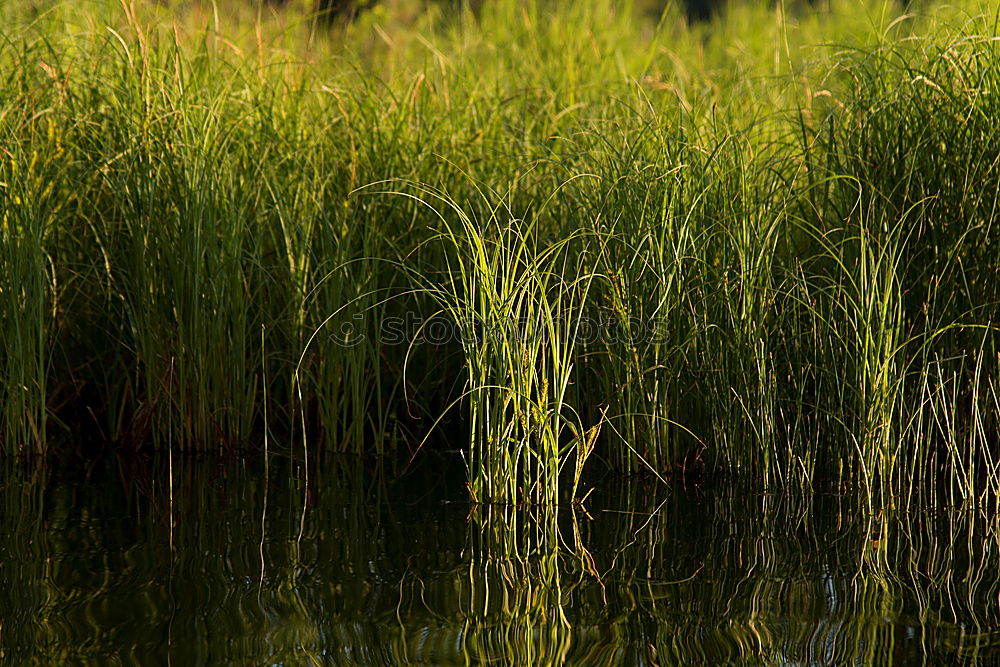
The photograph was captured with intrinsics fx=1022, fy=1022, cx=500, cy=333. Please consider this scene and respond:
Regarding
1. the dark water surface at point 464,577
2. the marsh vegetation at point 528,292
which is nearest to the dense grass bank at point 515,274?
the marsh vegetation at point 528,292

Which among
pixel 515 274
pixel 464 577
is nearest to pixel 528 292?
pixel 515 274

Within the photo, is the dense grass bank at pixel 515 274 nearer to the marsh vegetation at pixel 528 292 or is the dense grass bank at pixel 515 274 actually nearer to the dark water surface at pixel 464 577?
the marsh vegetation at pixel 528 292

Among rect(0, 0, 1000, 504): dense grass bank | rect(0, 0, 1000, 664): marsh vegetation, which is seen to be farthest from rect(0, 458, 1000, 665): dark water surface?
rect(0, 0, 1000, 504): dense grass bank

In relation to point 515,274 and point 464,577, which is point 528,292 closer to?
point 515,274

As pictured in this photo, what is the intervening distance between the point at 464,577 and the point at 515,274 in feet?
4.02

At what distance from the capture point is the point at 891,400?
127 inches

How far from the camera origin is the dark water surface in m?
2.31

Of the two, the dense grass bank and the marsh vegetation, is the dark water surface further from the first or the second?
the dense grass bank

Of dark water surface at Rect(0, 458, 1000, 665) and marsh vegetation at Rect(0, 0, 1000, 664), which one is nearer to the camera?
dark water surface at Rect(0, 458, 1000, 665)

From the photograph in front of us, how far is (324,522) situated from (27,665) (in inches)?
44.6

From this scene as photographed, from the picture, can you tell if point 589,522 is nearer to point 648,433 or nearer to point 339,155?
point 648,433

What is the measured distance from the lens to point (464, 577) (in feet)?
9.05

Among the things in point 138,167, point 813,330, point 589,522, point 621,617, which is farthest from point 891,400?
point 138,167

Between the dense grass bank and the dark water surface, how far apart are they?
0.80 ft
